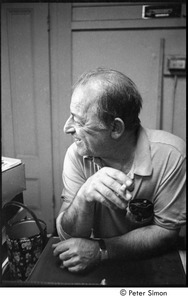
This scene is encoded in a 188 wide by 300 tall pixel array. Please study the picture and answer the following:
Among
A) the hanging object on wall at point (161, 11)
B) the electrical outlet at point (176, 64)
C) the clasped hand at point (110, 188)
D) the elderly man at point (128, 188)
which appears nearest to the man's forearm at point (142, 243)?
the elderly man at point (128, 188)

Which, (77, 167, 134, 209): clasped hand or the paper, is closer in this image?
(77, 167, 134, 209): clasped hand

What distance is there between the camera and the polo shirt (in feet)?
2.49

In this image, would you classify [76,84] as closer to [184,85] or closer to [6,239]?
[184,85]

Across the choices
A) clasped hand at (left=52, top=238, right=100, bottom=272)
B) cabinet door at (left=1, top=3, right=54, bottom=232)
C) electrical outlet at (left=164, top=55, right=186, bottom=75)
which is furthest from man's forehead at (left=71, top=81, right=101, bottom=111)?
clasped hand at (left=52, top=238, right=100, bottom=272)

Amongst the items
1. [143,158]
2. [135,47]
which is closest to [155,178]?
[143,158]

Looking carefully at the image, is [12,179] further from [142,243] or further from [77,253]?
[142,243]

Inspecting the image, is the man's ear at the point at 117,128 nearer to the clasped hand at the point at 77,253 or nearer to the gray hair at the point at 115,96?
the gray hair at the point at 115,96

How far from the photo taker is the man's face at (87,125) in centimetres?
71

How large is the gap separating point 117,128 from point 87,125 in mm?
90

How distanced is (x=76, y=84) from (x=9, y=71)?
227mm

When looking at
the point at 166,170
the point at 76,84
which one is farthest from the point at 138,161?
the point at 76,84

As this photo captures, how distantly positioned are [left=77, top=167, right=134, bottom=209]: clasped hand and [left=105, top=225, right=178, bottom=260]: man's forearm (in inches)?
4.9

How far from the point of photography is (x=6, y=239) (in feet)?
2.81

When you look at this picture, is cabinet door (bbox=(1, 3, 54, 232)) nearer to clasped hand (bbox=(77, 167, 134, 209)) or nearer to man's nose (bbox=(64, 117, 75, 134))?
man's nose (bbox=(64, 117, 75, 134))
